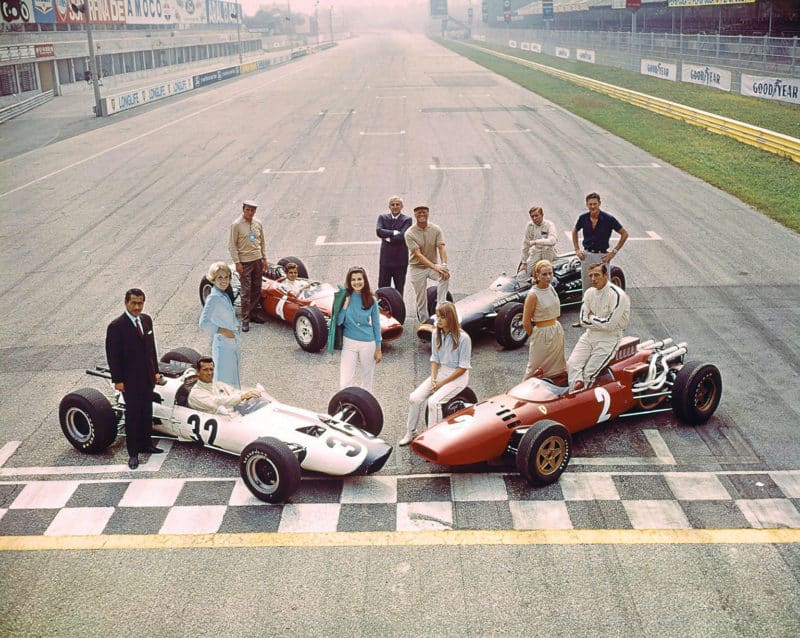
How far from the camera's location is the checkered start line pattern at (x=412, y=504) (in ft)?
24.6

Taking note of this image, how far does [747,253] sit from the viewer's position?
1631 cm

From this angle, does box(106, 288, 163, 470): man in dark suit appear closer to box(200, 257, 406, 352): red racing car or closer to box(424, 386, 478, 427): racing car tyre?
box(200, 257, 406, 352): red racing car

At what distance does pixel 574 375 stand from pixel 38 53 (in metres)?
52.3

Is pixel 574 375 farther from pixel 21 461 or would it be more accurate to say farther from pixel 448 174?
pixel 448 174

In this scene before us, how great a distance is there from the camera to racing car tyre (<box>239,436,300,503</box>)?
7.67 metres

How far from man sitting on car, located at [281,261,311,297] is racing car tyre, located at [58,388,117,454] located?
4.29 m

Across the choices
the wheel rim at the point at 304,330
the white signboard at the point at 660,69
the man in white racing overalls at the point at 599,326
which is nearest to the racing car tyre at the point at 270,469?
the man in white racing overalls at the point at 599,326

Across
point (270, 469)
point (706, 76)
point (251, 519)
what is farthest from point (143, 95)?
point (251, 519)

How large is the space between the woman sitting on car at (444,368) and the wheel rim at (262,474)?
1.64 m

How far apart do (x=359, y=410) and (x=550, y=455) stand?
6.71ft

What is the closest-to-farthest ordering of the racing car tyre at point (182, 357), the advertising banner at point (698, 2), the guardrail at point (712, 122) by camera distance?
the racing car tyre at point (182, 357) < the guardrail at point (712, 122) < the advertising banner at point (698, 2)

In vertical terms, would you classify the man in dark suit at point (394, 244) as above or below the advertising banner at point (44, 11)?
below

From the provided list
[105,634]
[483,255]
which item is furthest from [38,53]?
[105,634]

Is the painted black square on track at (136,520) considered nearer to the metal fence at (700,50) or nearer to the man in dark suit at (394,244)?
the man in dark suit at (394,244)
